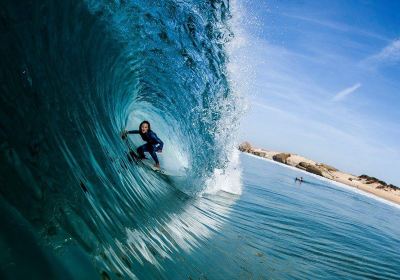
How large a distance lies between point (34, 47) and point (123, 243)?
7.78 ft

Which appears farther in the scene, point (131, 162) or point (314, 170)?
point (314, 170)

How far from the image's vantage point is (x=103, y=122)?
5.83m

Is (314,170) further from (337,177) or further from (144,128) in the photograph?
(144,128)

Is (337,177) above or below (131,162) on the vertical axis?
above

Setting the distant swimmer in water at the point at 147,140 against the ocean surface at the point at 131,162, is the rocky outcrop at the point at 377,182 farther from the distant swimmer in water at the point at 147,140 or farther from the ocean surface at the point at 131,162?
the distant swimmer in water at the point at 147,140

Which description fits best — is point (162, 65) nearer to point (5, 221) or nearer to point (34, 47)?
point (34, 47)

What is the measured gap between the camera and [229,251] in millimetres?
5277

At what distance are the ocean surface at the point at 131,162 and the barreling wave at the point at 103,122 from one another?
2 cm

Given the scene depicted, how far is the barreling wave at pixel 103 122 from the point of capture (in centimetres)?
248

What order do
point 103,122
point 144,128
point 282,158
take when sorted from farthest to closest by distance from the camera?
1. point 282,158
2. point 144,128
3. point 103,122

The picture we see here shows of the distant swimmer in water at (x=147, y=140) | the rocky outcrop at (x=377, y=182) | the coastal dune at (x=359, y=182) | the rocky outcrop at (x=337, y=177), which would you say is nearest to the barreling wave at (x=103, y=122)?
the distant swimmer in water at (x=147, y=140)

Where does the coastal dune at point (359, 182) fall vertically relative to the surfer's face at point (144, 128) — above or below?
above

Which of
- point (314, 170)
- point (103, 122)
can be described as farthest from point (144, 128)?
point (314, 170)

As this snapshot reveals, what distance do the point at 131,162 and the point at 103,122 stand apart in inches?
39.2
